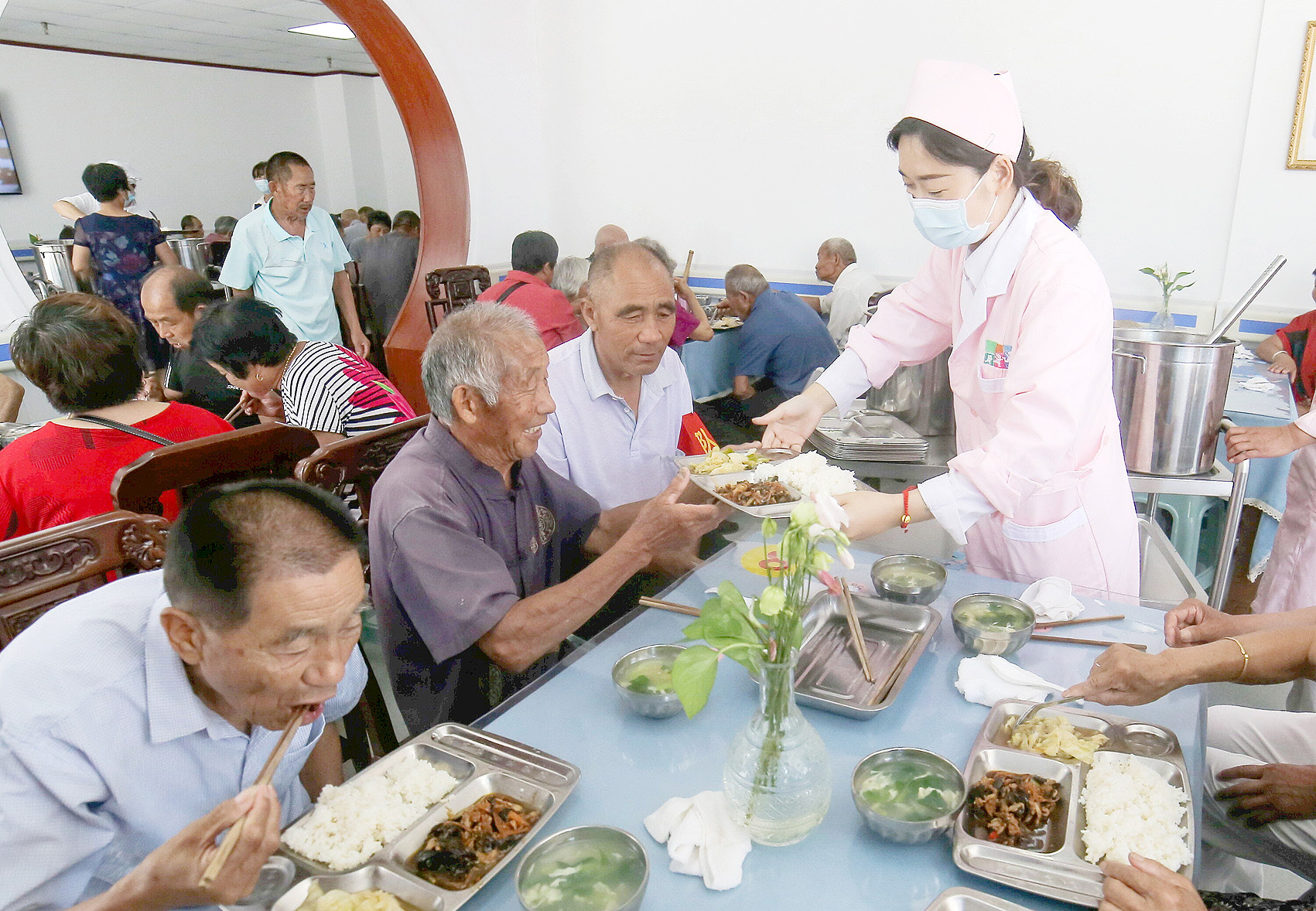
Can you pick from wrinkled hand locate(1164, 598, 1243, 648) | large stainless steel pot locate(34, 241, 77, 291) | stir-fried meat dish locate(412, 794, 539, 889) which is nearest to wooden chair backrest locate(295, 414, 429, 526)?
stir-fried meat dish locate(412, 794, 539, 889)

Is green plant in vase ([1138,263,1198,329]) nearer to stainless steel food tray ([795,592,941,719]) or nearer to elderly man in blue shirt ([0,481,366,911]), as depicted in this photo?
stainless steel food tray ([795,592,941,719])

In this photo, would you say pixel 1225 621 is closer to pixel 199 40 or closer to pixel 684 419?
pixel 684 419

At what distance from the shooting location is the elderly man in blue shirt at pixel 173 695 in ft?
3.39

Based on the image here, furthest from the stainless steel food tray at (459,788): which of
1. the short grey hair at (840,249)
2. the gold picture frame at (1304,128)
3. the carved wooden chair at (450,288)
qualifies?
the gold picture frame at (1304,128)

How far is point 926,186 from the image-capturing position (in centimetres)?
196

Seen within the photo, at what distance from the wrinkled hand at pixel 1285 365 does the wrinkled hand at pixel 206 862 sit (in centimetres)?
449

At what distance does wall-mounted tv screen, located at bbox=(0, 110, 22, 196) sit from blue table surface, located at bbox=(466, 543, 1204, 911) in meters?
12.1

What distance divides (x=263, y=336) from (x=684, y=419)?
1.53m

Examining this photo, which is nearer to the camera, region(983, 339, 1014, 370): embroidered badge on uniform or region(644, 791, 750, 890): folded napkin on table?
region(644, 791, 750, 890): folded napkin on table

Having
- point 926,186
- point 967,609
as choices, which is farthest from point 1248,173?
point 967,609

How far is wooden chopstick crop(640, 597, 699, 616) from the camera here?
1.83 m

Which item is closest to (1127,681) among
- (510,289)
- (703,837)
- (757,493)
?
(703,837)

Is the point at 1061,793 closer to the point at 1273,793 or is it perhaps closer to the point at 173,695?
the point at 1273,793

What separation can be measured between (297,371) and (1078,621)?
2.56 metres
